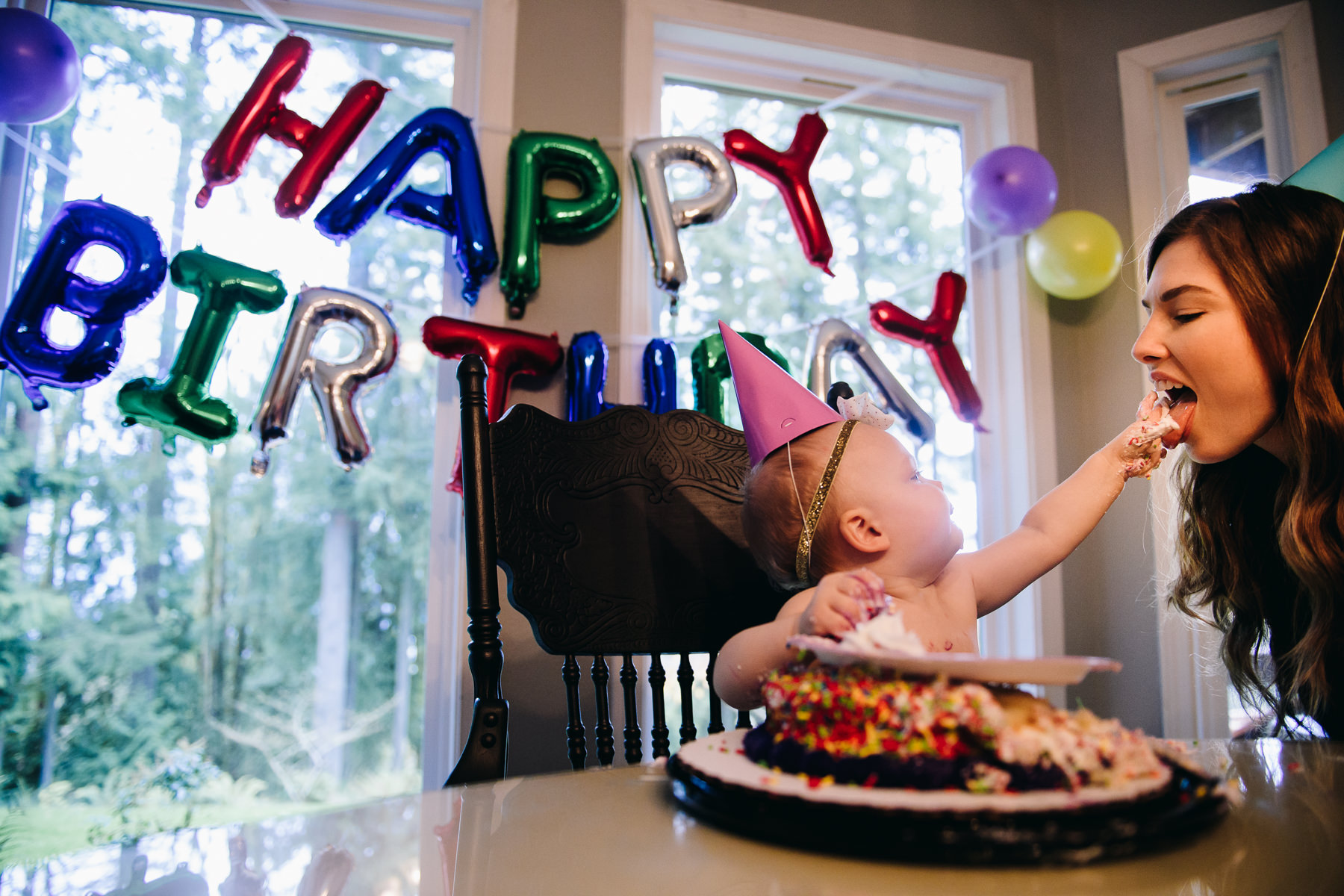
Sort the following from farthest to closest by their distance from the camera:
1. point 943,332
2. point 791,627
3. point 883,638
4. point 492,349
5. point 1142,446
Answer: point 943,332, point 492,349, point 1142,446, point 791,627, point 883,638

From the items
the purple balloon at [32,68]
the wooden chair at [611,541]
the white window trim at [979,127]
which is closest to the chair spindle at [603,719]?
the wooden chair at [611,541]

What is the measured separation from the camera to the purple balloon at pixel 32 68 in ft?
5.49

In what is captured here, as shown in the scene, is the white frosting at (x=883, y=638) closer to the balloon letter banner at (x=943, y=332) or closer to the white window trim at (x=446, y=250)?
the white window trim at (x=446, y=250)

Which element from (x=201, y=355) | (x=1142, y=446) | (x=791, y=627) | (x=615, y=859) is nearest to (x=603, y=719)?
(x=791, y=627)

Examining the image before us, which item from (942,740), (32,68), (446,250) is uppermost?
(32,68)

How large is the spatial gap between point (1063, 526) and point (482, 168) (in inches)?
65.1

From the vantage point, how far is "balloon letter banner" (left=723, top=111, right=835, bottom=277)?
7.14 feet

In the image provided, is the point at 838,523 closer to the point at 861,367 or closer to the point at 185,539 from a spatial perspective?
the point at 861,367

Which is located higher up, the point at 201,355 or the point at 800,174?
the point at 800,174

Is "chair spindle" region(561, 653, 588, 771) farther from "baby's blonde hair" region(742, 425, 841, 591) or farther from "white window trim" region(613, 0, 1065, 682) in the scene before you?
"white window trim" region(613, 0, 1065, 682)

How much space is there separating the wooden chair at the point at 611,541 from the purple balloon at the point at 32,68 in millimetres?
1336

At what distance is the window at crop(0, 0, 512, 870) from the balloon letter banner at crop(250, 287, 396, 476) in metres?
0.10

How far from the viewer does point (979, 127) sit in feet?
9.29

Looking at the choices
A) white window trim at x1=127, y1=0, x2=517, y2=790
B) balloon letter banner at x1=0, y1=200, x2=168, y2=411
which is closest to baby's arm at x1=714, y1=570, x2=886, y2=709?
white window trim at x1=127, y1=0, x2=517, y2=790
